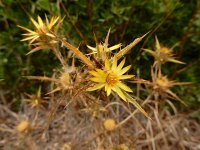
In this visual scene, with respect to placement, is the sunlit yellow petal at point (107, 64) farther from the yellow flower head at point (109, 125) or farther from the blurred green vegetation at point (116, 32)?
the blurred green vegetation at point (116, 32)

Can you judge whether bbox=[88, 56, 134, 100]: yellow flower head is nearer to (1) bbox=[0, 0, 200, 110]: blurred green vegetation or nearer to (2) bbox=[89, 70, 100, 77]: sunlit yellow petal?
(2) bbox=[89, 70, 100, 77]: sunlit yellow petal

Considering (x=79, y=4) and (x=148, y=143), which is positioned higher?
(x=79, y=4)

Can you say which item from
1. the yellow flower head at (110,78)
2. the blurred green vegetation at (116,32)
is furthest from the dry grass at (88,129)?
the yellow flower head at (110,78)

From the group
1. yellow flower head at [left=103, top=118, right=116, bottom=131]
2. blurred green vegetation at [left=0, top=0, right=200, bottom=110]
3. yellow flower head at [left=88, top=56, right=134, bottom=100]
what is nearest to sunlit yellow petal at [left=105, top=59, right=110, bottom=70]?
yellow flower head at [left=88, top=56, right=134, bottom=100]

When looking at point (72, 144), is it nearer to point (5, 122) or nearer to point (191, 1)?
point (5, 122)

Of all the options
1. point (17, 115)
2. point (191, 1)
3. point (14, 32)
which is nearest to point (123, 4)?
point (191, 1)

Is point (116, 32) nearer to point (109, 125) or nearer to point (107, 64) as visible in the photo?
point (109, 125)
